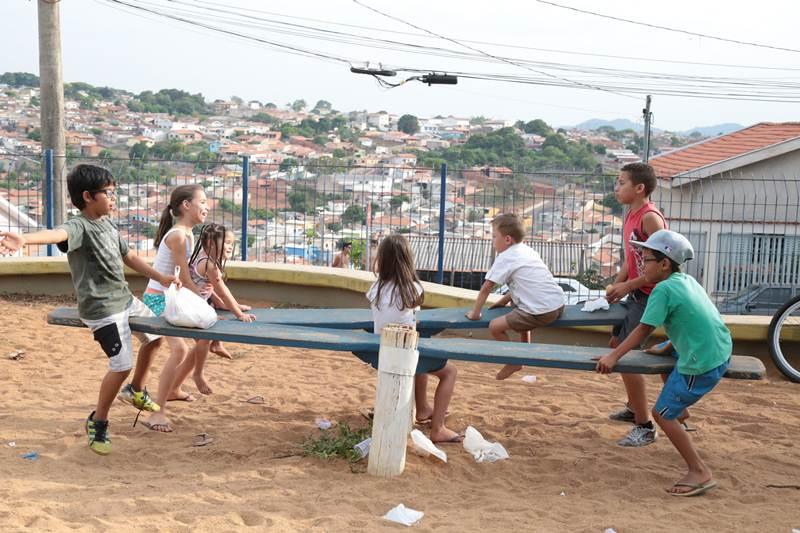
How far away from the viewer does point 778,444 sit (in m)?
6.16

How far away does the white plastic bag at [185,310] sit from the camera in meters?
5.61

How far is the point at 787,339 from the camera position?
8383 mm

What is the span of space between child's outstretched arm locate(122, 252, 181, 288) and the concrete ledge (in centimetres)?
440

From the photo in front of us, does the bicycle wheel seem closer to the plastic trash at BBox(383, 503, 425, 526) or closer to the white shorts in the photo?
the plastic trash at BBox(383, 503, 425, 526)

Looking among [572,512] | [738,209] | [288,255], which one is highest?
[738,209]

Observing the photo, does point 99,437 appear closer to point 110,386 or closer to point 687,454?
point 110,386

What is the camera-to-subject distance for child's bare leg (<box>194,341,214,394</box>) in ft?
21.3

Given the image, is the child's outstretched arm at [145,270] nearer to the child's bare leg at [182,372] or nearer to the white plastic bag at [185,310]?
the white plastic bag at [185,310]

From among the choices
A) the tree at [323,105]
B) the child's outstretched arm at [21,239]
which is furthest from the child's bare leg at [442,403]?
the tree at [323,105]

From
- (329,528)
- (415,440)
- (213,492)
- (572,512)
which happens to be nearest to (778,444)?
(572,512)

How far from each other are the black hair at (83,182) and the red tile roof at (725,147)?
15420 mm

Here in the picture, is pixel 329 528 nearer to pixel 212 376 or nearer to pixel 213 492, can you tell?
pixel 213 492

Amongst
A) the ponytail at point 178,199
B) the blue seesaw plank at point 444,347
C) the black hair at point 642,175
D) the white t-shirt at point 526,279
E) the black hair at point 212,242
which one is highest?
the black hair at point 642,175

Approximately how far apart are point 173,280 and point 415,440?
5.90 ft
